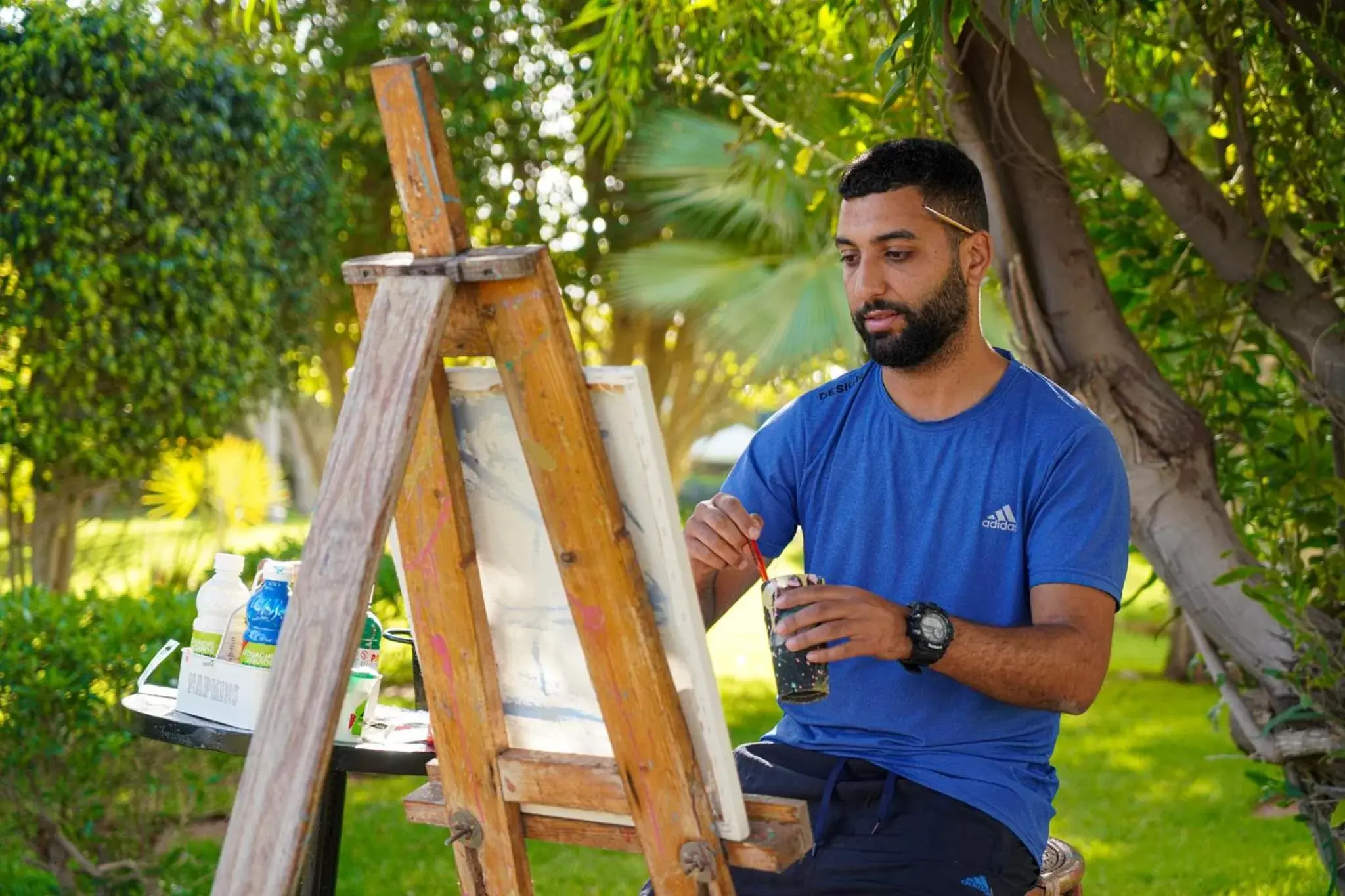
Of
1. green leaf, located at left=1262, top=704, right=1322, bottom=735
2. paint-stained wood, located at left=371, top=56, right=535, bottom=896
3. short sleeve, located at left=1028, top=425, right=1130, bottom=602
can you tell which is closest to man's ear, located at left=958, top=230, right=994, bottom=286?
short sleeve, located at left=1028, top=425, right=1130, bottom=602

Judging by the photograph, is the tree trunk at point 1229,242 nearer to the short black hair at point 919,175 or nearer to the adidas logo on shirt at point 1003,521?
the short black hair at point 919,175

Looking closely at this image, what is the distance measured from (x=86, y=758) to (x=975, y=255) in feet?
8.68

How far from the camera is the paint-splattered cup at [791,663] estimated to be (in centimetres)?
180

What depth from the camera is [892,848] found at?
78.3 inches

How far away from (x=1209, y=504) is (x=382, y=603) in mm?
3528

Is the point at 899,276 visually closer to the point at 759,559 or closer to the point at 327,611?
the point at 759,559

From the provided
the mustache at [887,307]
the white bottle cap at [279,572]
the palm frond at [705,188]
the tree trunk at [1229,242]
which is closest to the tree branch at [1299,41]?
the tree trunk at [1229,242]

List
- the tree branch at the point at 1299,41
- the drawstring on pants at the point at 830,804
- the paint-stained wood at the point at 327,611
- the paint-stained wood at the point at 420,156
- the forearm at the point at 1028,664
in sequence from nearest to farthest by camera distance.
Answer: the paint-stained wood at the point at 327,611 < the paint-stained wood at the point at 420,156 < the forearm at the point at 1028,664 < the drawstring on pants at the point at 830,804 < the tree branch at the point at 1299,41

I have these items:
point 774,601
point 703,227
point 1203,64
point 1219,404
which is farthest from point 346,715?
point 703,227

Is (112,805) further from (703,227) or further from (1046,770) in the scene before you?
(703,227)

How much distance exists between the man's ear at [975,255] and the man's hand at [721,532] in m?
0.55

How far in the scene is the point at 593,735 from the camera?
1.73m

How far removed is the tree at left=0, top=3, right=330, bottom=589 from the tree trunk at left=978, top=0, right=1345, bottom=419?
12.9ft

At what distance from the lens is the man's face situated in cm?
226
